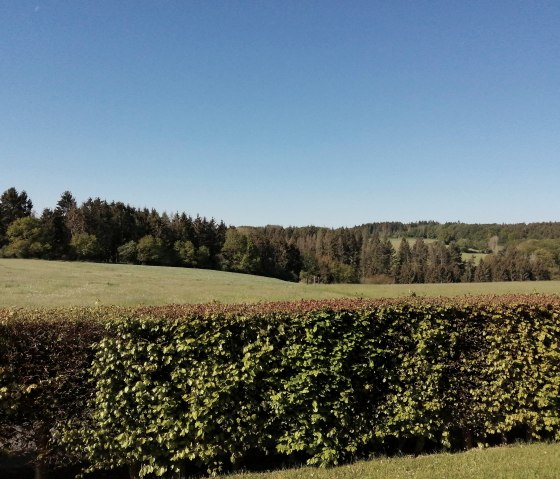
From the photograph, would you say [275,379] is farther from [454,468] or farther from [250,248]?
[250,248]

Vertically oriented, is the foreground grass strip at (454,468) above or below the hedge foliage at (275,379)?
below

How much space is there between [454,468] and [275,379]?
10.2ft

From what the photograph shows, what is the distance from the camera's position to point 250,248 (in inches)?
3910

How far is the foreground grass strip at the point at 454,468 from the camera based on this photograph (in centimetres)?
612

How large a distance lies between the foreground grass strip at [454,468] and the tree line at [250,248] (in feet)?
250

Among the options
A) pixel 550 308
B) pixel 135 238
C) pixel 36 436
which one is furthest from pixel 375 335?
pixel 135 238

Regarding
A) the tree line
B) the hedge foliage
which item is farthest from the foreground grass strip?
the tree line

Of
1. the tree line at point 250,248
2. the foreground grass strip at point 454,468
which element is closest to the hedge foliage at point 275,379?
the foreground grass strip at point 454,468

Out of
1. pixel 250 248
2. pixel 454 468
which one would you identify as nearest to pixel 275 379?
pixel 454 468

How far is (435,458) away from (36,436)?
6.59 meters

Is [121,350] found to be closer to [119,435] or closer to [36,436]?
[119,435]

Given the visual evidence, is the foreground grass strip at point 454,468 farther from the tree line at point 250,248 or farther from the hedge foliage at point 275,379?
the tree line at point 250,248

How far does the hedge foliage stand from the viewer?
6594mm

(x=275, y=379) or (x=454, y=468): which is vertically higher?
(x=275, y=379)
